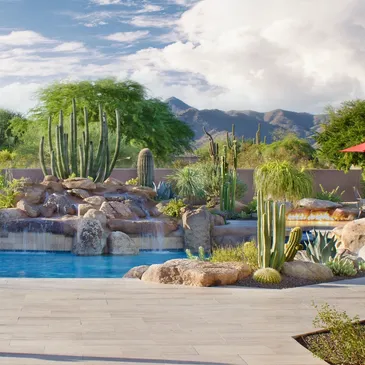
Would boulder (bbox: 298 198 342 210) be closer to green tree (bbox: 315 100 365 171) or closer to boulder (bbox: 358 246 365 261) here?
boulder (bbox: 358 246 365 261)

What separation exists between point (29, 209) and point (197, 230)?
3655 mm

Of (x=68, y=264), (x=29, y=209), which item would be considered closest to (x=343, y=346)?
(x=68, y=264)

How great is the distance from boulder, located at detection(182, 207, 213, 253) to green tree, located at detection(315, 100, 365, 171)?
469 inches

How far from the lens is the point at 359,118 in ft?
88.0

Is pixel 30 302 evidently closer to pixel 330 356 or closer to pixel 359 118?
pixel 330 356

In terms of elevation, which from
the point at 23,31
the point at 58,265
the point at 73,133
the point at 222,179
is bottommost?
the point at 58,265

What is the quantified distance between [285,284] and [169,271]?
129cm

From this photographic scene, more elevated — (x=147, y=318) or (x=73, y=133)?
(x=73, y=133)

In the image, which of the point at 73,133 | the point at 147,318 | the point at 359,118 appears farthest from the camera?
the point at 359,118

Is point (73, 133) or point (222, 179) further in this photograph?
point (73, 133)

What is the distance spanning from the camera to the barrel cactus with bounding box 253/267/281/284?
302 inches

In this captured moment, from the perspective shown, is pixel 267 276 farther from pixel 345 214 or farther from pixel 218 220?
pixel 345 214

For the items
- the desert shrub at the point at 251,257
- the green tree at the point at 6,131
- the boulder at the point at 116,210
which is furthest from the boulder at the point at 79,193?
the green tree at the point at 6,131

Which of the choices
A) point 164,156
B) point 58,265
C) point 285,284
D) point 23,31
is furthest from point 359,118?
point 285,284
